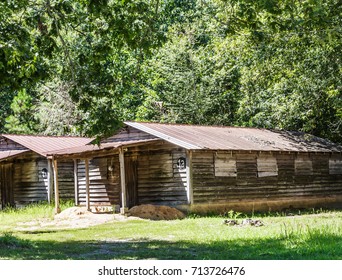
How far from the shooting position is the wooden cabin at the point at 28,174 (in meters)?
35.0

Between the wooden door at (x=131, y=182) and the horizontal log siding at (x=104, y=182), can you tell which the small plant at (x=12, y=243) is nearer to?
the wooden door at (x=131, y=182)

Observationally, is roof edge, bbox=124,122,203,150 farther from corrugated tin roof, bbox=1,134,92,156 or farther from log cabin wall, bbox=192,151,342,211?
corrugated tin roof, bbox=1,134,92,156

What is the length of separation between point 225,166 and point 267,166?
3037mm

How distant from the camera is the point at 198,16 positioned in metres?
56.5

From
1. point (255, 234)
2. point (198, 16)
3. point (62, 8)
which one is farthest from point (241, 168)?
point (198, 16)

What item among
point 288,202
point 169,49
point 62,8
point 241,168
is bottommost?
point 288,202

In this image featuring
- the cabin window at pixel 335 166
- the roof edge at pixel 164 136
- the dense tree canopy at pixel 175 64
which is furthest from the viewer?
the cabin window at pixel 335 166

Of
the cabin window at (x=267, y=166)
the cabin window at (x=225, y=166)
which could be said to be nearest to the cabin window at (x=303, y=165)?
the cabin window at (x=267, y=166)

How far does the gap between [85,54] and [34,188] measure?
2043 cm

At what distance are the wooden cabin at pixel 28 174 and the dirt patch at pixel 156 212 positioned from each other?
33.6 feet

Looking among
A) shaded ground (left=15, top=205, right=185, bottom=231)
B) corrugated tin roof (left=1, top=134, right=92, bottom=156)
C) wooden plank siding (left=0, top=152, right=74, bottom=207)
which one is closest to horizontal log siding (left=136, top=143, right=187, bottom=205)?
shaded ground (left=15, top=205, right=185, bottom=231)

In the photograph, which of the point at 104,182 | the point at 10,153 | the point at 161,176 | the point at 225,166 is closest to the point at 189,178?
the point at 161,176

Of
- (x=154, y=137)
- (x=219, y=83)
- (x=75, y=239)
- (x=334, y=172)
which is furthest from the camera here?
(x=219, y=83)
